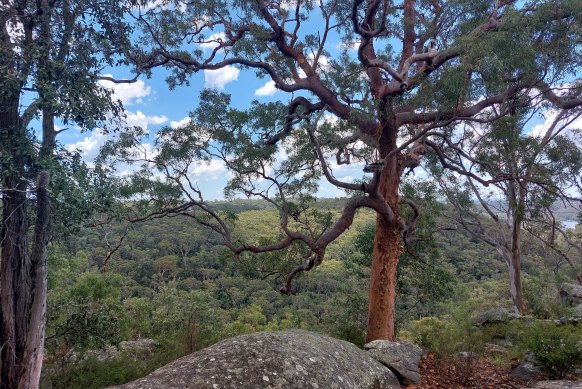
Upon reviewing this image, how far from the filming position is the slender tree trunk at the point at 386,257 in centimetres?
789

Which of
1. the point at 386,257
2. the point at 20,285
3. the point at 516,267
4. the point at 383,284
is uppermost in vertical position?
the point at 516,267

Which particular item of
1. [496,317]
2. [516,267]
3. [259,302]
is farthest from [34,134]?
[259,302]

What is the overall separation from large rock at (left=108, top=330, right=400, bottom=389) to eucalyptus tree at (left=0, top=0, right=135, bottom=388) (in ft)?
6.76

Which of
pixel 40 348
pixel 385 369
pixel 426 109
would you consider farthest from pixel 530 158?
pixel 40 348

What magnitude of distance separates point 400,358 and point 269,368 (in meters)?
2.47

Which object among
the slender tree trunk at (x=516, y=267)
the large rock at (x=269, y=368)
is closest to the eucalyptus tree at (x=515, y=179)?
the slender tree trunk at (x=516, y=267)

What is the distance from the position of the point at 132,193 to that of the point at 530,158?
9.45 metres

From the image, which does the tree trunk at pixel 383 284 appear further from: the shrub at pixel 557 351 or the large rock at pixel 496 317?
the large rock at pixel 496 317

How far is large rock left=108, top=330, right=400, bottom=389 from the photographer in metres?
3.46

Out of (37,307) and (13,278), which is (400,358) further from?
(13,278)

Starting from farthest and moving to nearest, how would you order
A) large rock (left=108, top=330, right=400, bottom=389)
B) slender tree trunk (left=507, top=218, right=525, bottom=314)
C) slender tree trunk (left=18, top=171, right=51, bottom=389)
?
slender tree trunk (left=507, top=218, right=525, bottom=314) < slender tree trunk (left=18, top=171, right=51, bottom=389) < large rock (left=108, top=330, right=400, bottom=389)

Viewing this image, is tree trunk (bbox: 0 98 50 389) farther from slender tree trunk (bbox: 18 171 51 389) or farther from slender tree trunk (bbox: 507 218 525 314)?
slender tree trunk (bbox: 507 218 525 314)

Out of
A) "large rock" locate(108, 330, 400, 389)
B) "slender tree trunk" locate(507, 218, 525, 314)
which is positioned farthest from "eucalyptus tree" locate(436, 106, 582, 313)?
"large rock" locate(108, 330, 400, 389)

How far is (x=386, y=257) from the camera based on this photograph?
8.22 m
